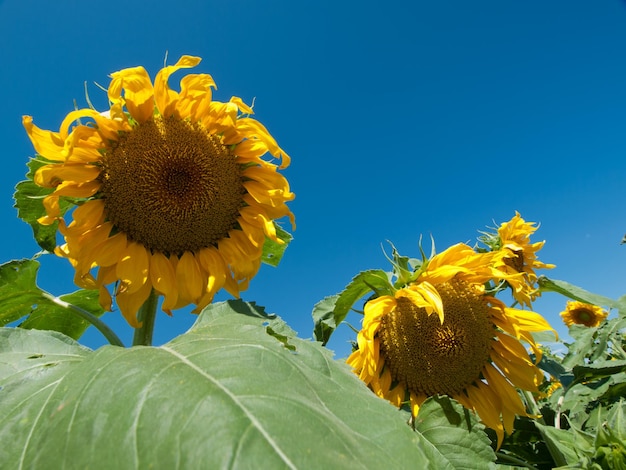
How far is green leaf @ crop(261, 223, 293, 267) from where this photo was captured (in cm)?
234

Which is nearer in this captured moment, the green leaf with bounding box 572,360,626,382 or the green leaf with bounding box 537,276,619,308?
the green leaf with bounding box 572,360,626,382

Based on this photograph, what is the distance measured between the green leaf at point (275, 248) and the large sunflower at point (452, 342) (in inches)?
26.7

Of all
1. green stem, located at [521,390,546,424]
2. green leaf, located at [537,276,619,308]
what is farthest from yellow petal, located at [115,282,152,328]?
green leaf, located at [537,276,619,308]

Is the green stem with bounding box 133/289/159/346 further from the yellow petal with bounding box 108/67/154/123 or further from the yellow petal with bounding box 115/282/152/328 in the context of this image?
the yellow petal with bounding box 108/67/154/123

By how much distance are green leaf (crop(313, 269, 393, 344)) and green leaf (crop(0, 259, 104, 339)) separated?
1052 mm

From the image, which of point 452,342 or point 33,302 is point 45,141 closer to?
point 33,302

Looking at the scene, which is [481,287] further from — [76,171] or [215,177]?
[76,171]

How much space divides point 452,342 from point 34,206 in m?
2.20

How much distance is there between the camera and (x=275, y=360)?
100 cm

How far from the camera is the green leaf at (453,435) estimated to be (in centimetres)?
225

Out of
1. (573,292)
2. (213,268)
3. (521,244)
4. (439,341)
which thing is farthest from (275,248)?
(521,244)

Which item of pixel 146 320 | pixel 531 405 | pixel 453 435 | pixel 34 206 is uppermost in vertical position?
pixel 34 206

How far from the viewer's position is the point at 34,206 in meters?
2.05

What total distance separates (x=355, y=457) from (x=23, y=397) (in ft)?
2.80
